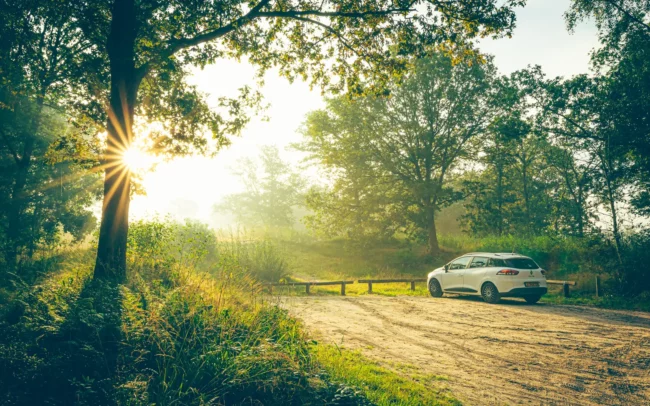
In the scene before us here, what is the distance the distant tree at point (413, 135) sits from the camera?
25.3 metres

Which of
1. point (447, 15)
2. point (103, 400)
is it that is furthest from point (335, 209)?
point (103, 400)

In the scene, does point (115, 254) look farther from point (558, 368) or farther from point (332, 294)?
point (332, 294)

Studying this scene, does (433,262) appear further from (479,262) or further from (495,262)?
(495,262)

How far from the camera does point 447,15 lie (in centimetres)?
877

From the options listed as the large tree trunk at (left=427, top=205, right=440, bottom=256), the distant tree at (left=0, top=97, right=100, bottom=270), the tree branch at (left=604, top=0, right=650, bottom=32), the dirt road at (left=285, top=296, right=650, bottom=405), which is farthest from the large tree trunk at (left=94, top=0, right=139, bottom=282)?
the large tree trunk at (left=427, top=205, right=440, bottom=256)

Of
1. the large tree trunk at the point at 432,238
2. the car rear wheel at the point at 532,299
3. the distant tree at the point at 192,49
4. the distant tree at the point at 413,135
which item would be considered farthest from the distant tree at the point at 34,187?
the large tree trunk at the point at 432,238

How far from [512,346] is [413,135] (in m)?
20.8

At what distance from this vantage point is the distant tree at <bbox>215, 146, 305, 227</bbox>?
57.1 meters

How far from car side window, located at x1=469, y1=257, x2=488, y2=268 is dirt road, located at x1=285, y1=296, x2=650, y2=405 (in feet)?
5.90

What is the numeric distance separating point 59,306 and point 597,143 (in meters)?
23.6

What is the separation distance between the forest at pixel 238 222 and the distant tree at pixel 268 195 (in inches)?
1113

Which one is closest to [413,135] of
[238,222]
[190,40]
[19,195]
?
[238,222]

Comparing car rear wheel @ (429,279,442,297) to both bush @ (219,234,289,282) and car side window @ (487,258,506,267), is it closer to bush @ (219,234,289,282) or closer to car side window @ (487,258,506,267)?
car side window @ (487,258,506,267)

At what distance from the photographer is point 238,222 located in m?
12.7
